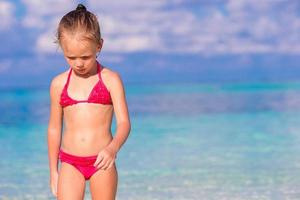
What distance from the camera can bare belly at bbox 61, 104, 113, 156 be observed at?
3.76m

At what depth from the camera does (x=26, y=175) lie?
28.6ft

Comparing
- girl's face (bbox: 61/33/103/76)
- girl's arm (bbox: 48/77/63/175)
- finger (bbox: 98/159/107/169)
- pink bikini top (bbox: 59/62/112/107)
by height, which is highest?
girl's face (bbox: 61/33/103/76)

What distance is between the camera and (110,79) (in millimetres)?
3740

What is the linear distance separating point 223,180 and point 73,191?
4.44 meters

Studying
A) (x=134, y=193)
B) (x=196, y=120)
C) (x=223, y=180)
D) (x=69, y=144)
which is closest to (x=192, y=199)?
(x=134, y=193)

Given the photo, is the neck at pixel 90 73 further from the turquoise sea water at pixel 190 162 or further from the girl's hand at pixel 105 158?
the turquoise sea water at pixel 190 162

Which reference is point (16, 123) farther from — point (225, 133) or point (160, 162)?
point (160, 162)

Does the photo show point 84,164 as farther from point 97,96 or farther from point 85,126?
point 97,96

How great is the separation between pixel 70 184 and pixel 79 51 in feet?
2.32

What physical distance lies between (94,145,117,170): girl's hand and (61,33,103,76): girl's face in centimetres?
45

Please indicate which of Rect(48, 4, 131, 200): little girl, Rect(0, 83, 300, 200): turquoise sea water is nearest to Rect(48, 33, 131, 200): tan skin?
Rect(48, 4, 131, 200): little girl

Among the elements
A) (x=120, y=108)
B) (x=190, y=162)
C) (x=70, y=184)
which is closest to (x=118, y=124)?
(x=120, y=108)

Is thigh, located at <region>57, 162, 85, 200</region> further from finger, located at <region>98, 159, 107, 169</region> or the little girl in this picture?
finger, located at <region>98, 159, 107, 169</region>

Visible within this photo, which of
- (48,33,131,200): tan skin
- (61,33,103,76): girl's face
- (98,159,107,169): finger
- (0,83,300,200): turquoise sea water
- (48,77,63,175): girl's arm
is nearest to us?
(98,159,107,169): finger
